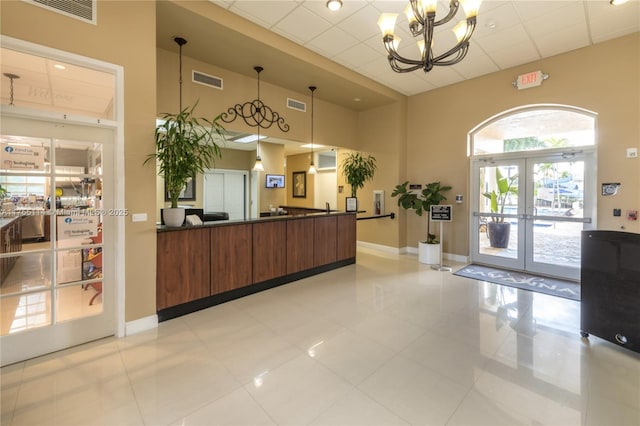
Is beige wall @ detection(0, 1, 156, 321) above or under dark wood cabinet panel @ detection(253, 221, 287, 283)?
above

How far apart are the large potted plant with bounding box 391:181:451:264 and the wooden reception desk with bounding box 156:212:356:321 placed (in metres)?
1.73

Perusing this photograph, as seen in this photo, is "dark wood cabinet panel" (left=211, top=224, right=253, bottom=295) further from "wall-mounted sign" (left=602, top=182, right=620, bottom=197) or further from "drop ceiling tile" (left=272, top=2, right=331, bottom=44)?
"wall-mounted sign" (left=602, top=182, right=620, bottom=197)

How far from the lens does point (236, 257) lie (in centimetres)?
389

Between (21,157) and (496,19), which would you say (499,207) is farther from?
(21,157)

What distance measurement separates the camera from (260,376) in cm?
226

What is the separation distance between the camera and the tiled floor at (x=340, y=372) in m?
1.88

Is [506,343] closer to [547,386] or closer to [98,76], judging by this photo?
[547,386]

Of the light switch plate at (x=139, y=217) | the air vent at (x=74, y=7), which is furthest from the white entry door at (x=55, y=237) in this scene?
the air vent at (x=74, y=7)

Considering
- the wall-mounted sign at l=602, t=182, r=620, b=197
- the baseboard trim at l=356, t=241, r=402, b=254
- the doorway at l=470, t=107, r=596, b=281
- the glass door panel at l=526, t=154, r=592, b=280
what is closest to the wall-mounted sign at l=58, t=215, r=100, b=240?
the baseboard trim at l=356, t=241, r=402, b=254

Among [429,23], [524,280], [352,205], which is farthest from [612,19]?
[352,205]

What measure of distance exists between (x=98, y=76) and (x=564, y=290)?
260 inches

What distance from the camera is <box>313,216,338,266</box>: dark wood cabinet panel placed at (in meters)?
5.05

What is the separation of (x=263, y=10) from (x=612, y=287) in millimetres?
4809

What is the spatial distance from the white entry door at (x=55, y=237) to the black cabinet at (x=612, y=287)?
476cm
